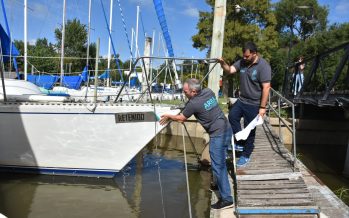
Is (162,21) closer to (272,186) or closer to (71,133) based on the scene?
(71,133)

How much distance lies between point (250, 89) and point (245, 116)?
19.5 inches

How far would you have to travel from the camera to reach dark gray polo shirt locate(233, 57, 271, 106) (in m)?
6.39

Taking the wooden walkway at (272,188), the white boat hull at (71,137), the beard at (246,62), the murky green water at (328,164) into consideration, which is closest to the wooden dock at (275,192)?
the wooden walkway at (272,188)

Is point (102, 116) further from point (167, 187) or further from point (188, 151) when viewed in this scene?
point (188, 151)

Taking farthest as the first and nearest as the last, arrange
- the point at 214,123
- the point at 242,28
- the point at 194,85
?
the point at 242,28
the point at 214,123
the point at 194,85

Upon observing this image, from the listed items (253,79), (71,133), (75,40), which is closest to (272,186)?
(253,79)

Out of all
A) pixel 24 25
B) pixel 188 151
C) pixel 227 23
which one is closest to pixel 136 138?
pixel 188 151

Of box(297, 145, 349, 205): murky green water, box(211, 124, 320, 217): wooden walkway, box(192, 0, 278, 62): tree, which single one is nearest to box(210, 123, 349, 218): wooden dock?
box(211, 124, 320, 217): wooden walkway

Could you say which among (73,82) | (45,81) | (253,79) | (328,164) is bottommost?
(328,164)

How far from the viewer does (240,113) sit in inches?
275

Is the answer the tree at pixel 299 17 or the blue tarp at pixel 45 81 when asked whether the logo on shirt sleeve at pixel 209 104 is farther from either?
the tree at pixel 299 17

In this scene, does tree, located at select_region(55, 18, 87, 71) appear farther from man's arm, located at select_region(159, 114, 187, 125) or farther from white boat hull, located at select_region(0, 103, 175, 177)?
man's arm, located at select_region(159, 114, 187, 125)

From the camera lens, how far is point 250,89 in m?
6.63

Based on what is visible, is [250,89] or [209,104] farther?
[250,89]
